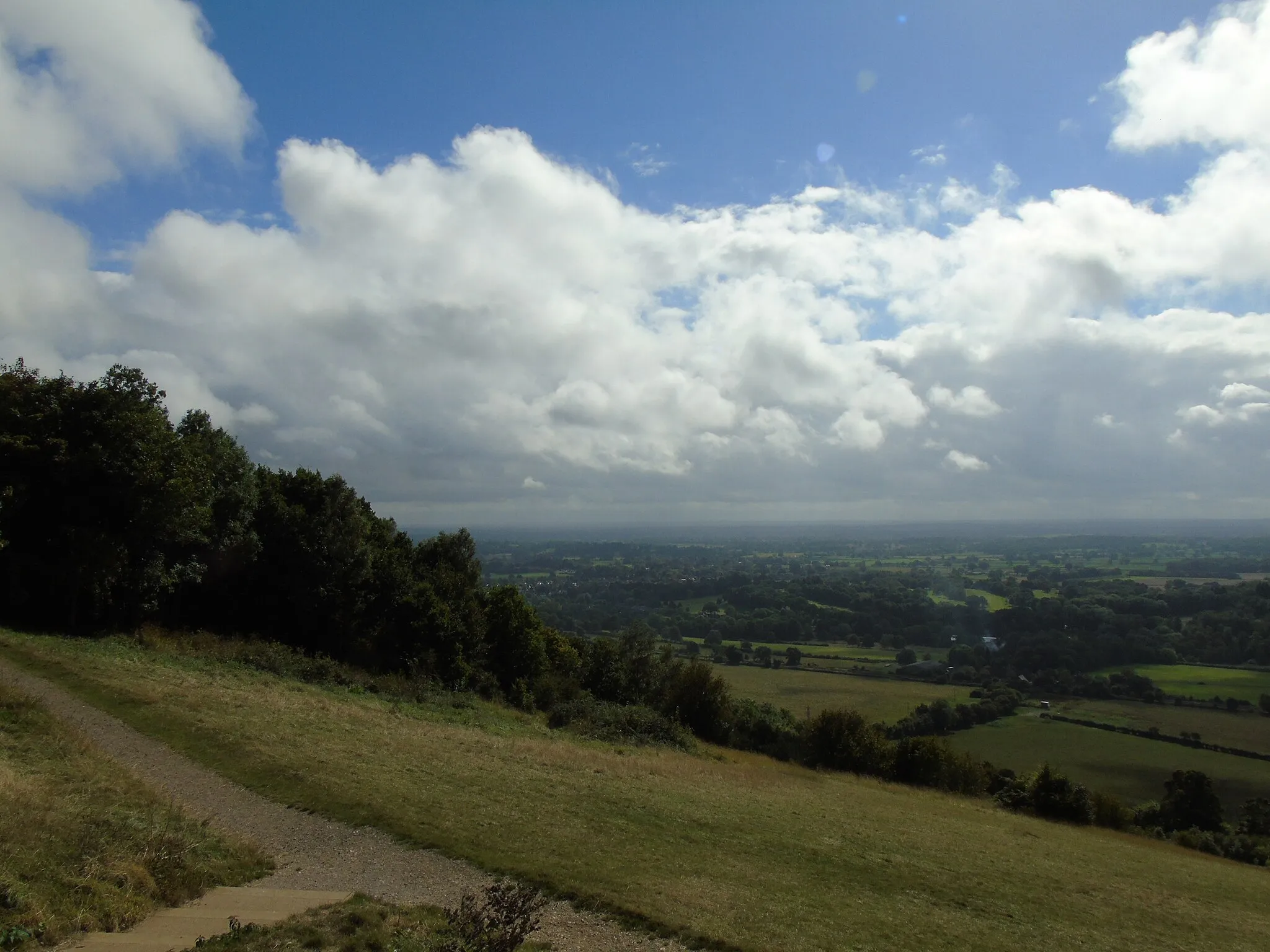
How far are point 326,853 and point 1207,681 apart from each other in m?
109

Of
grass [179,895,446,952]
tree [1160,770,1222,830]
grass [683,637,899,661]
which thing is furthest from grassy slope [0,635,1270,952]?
grass [683,637,899,661]

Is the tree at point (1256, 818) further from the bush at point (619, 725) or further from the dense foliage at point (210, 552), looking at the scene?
the dense foliage at point (210, 552)

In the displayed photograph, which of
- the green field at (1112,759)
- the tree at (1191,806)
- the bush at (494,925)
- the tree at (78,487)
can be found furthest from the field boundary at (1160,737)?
the tree at (78,487)

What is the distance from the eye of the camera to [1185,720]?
7138 centimetres

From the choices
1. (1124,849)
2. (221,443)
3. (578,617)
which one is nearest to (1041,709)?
(1124,849)

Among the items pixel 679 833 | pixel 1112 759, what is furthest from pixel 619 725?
pixel 1112 759

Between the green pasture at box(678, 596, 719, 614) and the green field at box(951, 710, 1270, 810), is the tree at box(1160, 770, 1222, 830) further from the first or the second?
the green pasture at box(678, 596, 719, 614)

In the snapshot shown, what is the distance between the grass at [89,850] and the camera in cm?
781

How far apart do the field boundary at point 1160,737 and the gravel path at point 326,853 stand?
7554 cm

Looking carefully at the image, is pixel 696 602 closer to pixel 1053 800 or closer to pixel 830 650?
pixel 830 650

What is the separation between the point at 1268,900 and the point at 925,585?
16717 centimetres

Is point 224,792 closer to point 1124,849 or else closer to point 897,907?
point 897,907

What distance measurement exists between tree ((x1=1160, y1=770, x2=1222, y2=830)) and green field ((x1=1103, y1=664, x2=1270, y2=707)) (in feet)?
132

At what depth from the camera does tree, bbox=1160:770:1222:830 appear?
45.5m
